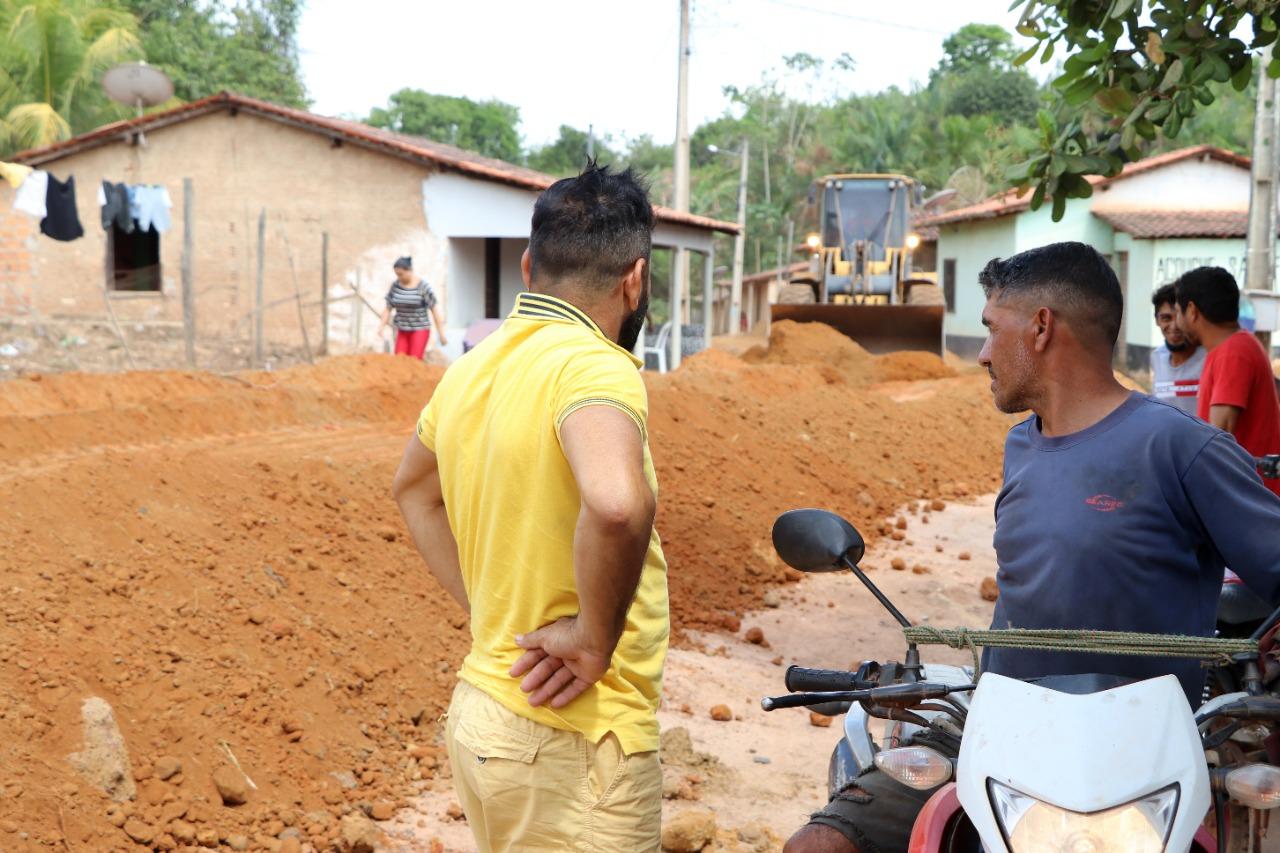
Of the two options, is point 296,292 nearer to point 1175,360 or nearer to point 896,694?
point 1175,360

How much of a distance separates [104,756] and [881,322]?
17.4 meters

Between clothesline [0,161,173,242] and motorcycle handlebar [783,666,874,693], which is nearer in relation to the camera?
motorcycle handlebar [783,666,874,693]

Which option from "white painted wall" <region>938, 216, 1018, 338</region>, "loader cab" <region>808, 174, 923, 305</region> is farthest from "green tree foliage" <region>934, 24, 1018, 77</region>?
"loader cab" <region>808, 174, 923, 305</region>

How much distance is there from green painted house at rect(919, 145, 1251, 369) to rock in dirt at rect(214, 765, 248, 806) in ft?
77.0

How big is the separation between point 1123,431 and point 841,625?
223 inches

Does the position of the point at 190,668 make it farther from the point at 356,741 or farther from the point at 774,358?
the point at 774,358

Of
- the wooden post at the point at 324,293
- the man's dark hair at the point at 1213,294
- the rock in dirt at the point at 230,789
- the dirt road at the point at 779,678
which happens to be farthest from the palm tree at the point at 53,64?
the man's dark hair at the point at 1213,294

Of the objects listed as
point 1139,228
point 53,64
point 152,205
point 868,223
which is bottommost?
point 152,205

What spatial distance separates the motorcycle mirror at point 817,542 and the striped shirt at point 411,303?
39.4 feet

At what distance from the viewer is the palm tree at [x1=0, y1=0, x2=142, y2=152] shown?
24859 millimetres

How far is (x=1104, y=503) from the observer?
252cm

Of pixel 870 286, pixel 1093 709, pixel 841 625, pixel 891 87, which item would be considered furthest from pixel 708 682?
pixel 891 87

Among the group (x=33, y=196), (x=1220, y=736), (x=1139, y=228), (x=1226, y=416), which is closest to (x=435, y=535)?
(x=1220, y=736)

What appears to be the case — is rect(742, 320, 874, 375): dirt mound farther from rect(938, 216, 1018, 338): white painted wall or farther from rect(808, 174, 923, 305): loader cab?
rect(938, 216, 1018, 338): white painted wall
